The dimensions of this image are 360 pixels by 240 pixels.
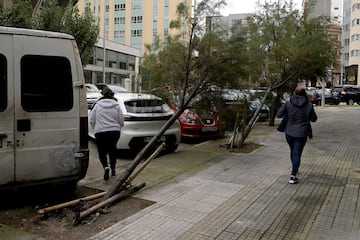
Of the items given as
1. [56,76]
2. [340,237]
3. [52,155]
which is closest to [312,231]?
[340,237]

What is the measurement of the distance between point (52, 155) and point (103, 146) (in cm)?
166

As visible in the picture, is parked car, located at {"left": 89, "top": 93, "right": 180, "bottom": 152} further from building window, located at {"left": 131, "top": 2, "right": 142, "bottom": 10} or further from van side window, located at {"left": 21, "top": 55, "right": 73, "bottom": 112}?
building window, located at {"left": 131, "top": 2, "right": 142, "bottom": 10}

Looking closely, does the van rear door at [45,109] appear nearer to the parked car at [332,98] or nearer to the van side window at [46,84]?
the van side window at [46,84]

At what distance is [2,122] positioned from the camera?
4.97 meters

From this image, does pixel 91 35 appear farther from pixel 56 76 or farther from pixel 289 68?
pixel 56 76

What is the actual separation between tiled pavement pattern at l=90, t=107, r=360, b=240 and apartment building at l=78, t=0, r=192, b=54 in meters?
70.2

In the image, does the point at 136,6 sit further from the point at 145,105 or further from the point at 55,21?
the point at 145,105

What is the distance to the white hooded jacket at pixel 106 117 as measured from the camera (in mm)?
6891

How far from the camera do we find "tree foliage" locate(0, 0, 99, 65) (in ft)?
56.7

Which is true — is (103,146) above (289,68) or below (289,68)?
below

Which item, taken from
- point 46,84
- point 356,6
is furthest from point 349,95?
point 356,6

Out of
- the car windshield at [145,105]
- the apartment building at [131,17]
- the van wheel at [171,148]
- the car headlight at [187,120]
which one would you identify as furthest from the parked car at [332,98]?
the apartment building at [131,17]

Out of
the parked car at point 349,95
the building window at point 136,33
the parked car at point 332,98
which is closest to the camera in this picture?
the parked car at point 332,98

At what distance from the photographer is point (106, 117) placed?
22.7ft
